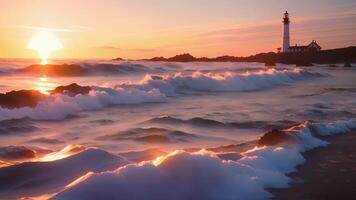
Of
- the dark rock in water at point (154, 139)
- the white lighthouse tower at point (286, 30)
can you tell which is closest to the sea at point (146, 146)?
the dark rock in water at point (154, 139)

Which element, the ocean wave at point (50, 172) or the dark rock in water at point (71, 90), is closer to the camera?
the ocean wave at point (50, 172)

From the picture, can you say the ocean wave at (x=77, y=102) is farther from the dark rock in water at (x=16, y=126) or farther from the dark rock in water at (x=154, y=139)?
the dark rock in water at (x=154, y=139)

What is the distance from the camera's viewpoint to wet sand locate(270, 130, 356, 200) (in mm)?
5160

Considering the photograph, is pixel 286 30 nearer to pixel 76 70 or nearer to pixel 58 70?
pixel 76 70

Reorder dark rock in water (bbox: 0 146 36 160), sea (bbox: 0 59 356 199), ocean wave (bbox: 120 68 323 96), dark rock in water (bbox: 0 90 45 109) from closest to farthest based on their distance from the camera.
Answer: sea (bbox: 0 59 356 199) → dark rock in water (bbox: 0 146 36 160) → dark rock in water (bbox: 0 90 45 109) → ocean wave (bbox: 120 68 323 96)

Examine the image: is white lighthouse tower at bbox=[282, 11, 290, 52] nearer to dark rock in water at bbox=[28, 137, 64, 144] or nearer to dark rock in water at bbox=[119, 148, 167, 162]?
dark rock in water at bbox=[28, 137, 64, 144]

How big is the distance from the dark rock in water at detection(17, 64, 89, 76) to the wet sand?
30361 mm

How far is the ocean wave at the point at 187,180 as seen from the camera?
14.6ft

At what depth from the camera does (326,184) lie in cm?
556

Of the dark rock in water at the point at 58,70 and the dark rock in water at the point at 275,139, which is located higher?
the dark rock in water at the point at 58,70

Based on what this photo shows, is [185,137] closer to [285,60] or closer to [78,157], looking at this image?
[78,157]

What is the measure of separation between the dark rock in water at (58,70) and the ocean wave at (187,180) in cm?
3153

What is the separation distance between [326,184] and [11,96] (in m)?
9.80

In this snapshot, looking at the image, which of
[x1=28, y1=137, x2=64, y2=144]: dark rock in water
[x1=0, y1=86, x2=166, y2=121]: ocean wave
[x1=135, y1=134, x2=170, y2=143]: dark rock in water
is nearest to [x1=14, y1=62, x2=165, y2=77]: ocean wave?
[x1=0, y1=86, x2=166, y2=121]: ocean wave
